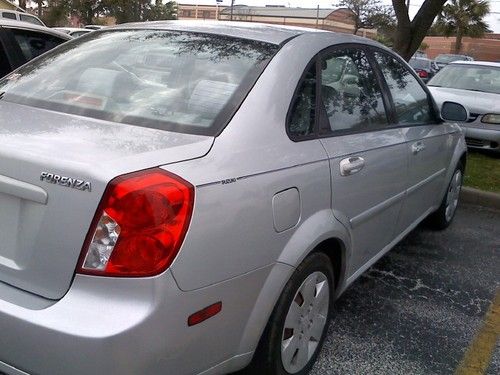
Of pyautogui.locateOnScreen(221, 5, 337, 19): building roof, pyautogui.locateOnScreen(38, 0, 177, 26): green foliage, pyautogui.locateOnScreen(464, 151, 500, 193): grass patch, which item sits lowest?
pyautogui.locateOnScreen(464, 151, 500, 193): grass patch

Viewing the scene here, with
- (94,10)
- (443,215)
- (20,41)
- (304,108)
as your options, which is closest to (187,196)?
(304,108)

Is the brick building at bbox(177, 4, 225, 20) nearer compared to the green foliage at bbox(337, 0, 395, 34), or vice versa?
the green foliage at bbox(337, 0, 395, 34)

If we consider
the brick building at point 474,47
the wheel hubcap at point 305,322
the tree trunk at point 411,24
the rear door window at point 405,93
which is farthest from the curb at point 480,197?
the brick building at point 474,47

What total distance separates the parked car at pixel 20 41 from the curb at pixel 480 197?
14.8 ft

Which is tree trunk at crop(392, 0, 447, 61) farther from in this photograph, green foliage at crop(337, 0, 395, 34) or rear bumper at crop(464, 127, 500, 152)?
green foliage at crop(337, 0, 395, 34)

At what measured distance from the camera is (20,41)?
509 centimetres

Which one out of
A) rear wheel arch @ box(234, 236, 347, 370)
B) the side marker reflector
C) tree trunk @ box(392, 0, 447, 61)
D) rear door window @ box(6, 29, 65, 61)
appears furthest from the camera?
tree trunk @ box(392, 0, 447, 61)

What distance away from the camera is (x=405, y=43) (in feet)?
28.8

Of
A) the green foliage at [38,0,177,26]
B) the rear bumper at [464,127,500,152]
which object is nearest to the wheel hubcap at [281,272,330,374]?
the rear bumper at [464,127,500,152]

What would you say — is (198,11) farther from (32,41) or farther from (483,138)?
(32,41)

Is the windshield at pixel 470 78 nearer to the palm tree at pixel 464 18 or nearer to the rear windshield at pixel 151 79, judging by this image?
the rear windshield at pixel 151 79

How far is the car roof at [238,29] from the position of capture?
109 inches

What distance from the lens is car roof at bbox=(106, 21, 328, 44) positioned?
2.77 metres

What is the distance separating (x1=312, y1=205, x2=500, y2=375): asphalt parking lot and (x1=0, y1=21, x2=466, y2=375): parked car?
36cm
